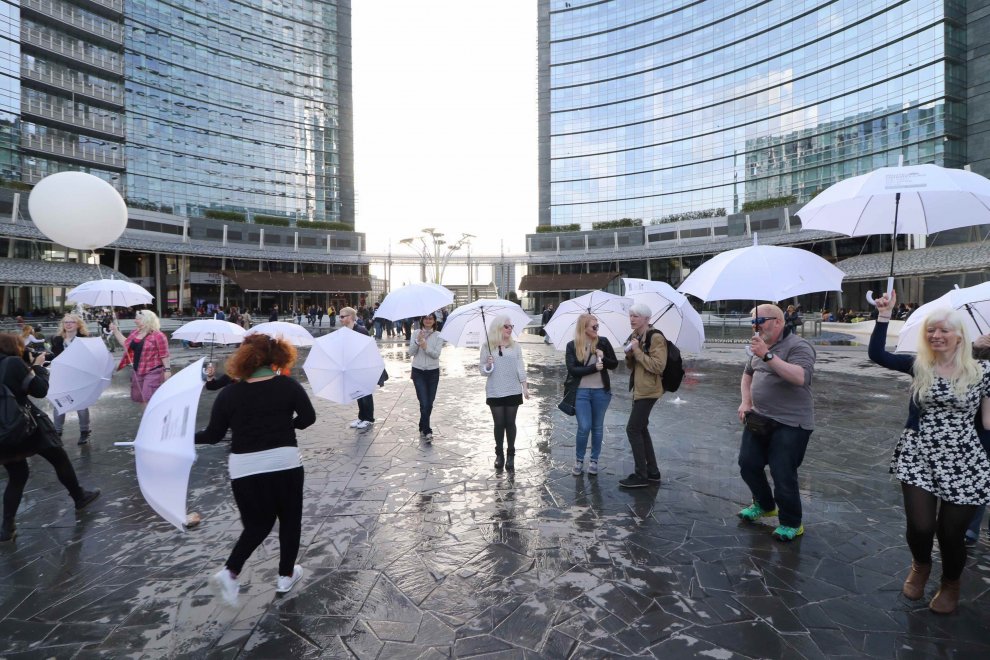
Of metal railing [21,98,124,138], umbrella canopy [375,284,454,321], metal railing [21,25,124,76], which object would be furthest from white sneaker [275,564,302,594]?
metal railing [21,25,124,76]

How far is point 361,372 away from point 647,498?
360 centimetres

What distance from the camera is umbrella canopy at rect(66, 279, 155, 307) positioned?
300 inches

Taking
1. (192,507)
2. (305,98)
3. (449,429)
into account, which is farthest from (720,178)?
(192,507)

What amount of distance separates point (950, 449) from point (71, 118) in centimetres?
5919

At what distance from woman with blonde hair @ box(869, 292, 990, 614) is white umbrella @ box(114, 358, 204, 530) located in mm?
4051

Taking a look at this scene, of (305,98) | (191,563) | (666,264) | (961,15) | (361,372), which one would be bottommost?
(191,563)

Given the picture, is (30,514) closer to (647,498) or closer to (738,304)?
(647,498)

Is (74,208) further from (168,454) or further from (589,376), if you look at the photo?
(589,376)

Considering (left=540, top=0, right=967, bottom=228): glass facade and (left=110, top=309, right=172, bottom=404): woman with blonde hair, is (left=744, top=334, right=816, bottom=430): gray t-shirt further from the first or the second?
(left=540, top=0, right=967, bottom=228): glass facade

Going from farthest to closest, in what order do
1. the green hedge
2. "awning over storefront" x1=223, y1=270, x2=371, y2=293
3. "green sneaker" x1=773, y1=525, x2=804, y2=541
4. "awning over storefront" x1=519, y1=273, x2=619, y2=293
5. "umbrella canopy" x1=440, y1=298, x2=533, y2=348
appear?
"awning over storefront" x1=519, y1=273, x2=619, y2=293
the green hedge
"awning over storefront" x1=223, y1=270, x2=371, y2=293
"umbrella canopy" x1=440, y1=298, x2=533, y2=348
"green sneaker" x1=773, y1=525, x2=804, y2=541

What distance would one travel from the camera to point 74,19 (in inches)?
1741

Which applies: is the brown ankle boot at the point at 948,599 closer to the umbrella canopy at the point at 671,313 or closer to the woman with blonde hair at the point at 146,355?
the umbrella canopy at the point at 671,313

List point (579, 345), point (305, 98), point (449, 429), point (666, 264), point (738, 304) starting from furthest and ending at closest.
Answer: point (305, 98)
point (666, 264)
point (738, 304)
point (449, 429)
point (579, 345)

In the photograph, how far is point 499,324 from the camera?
5.75 m
